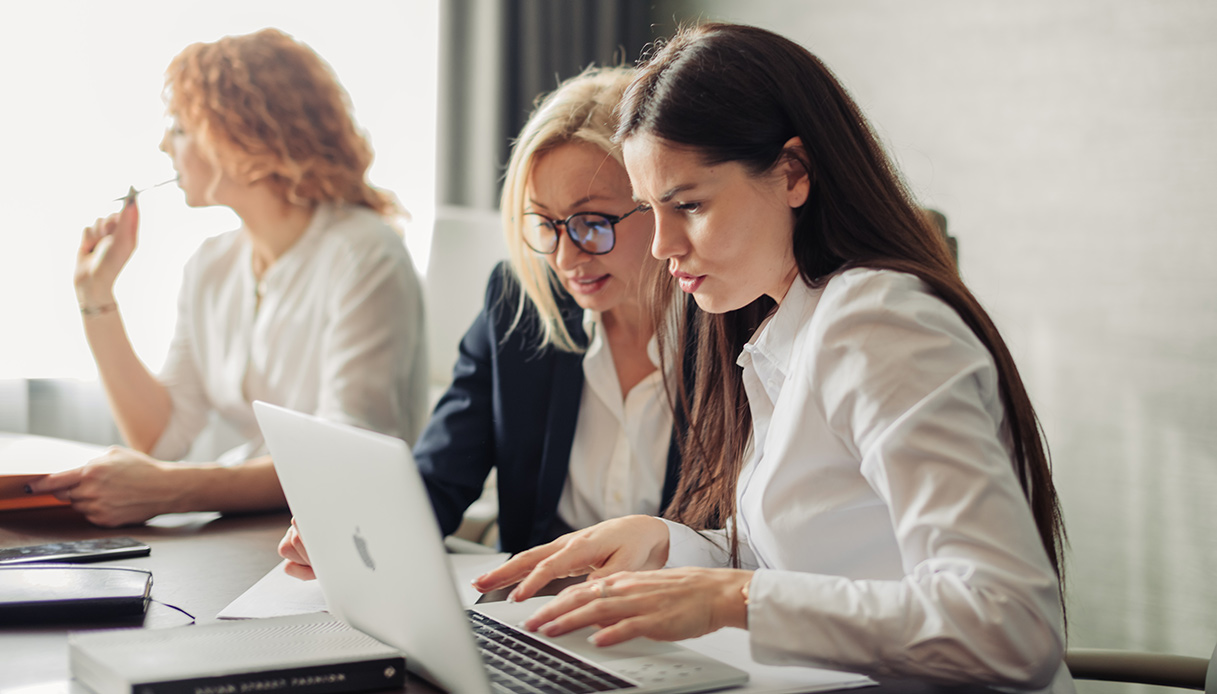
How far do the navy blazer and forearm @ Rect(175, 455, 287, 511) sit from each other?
213 mm

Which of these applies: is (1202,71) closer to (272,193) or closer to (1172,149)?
(1172,149)

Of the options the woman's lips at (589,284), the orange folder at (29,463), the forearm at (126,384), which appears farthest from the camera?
the forearm at (126,384)

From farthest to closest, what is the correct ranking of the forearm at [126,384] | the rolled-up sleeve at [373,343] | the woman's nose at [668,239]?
the forearm at [126,384] < the rolled-up sleeve at [373,343] < the woman's nose at [668,239]

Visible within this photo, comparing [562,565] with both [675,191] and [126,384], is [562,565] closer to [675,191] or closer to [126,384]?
[675,191]

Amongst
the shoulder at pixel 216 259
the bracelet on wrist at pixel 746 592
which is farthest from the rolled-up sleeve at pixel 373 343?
the bracelet on wrist at pixel 746 592

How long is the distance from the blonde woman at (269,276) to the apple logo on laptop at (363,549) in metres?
1.00

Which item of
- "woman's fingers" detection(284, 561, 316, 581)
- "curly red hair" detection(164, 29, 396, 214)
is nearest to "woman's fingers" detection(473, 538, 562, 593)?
"woman's fingers" detection(284, 561, 316, 581)

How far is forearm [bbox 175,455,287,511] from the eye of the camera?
1334mm

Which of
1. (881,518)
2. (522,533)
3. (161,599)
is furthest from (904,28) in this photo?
(161,599)

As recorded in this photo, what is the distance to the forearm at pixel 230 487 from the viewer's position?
Answer: 133 cm

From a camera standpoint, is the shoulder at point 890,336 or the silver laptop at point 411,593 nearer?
the silver laptop at point 411,593

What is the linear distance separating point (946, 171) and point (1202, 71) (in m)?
0.56

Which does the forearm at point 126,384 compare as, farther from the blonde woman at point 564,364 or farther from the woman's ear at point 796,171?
the woman's ear at point 796,171

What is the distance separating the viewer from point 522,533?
1488 mm
